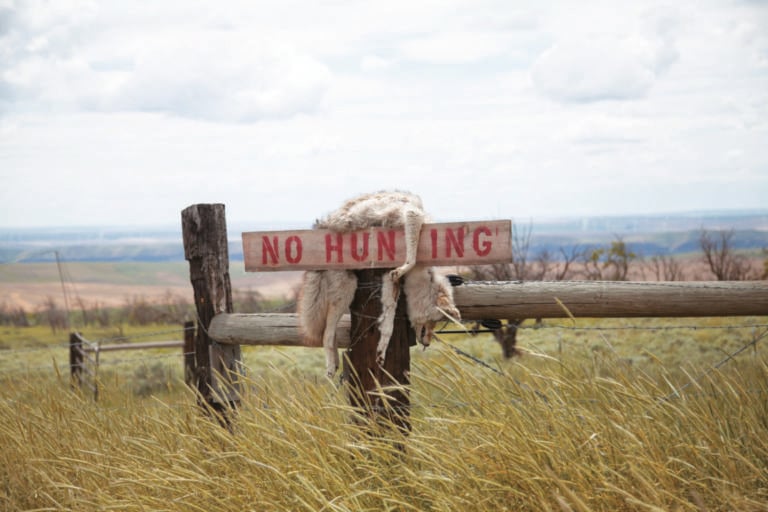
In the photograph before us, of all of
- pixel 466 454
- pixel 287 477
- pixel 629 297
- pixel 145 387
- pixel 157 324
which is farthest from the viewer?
pixel 157 324

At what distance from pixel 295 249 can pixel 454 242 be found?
3.14ft

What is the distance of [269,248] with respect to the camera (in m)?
4.48

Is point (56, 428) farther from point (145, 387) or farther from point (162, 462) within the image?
point (145, 387)

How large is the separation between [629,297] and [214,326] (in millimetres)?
2660

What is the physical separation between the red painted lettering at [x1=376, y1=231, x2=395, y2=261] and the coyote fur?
2.0 inches

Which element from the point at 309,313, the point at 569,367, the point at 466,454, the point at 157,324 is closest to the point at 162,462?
the point at 309,313

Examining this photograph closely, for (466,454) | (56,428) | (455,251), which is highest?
(455,251)

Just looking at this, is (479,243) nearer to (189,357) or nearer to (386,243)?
(386,243)

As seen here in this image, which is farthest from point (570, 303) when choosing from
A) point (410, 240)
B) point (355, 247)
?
point (355, 247)

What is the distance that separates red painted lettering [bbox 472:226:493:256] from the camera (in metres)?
3.99

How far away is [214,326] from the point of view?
5082 mm

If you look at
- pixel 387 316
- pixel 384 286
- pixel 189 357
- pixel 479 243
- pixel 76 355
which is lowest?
pixel 76 355

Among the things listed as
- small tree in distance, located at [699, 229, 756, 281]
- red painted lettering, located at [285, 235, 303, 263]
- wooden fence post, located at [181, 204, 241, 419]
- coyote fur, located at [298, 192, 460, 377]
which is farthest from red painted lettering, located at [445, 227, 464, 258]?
small tree in distance, located at [699, 229, 756, 281]

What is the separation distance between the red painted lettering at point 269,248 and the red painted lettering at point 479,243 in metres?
1.19
